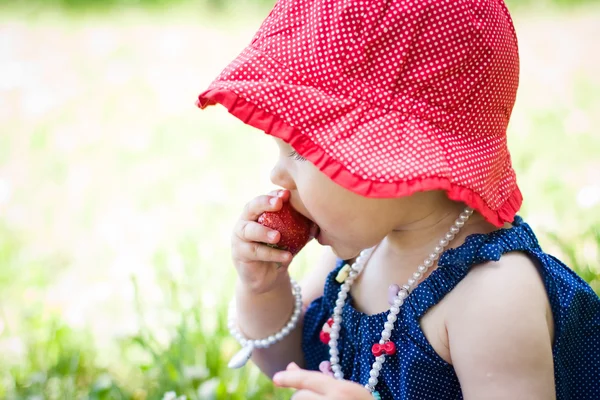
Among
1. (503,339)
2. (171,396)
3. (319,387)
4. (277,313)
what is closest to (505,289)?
(503,339)

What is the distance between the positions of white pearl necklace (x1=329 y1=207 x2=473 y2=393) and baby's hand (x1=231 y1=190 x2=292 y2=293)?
0.14m

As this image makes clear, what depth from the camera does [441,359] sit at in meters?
1.30

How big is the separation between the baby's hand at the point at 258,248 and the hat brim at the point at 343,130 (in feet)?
0.82

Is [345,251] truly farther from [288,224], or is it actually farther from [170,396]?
[170,396]

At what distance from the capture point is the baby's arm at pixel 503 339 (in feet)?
3.85

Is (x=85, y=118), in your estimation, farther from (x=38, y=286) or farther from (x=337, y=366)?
(x=337, y=366)

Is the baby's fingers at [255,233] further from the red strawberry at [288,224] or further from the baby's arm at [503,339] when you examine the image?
the baby's arm at [503,339]

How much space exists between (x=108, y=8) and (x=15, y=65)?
1761mm

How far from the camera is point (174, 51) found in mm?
5438

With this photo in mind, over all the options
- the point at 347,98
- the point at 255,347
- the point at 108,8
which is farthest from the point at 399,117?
the point at 108,8

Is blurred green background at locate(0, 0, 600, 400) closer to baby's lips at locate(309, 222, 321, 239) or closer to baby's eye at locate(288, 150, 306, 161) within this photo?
baby's lips at locate(309, 222, 321, 239)

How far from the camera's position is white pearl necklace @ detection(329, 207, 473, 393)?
1.32 metres

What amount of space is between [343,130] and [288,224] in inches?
12.0

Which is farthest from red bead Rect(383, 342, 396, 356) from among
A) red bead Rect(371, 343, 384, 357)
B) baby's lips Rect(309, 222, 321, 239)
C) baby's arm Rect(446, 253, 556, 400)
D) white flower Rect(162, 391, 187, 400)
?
white flower Rect(162, 391, 187, 400)
